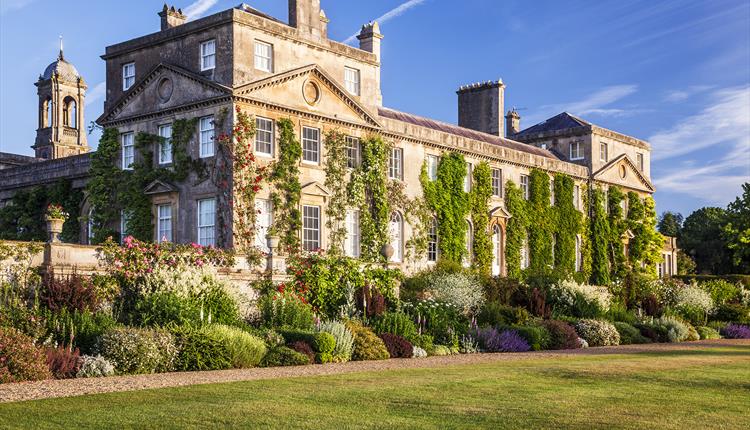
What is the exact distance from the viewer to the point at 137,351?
53.4 feet

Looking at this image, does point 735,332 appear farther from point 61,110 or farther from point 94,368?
point 61,110

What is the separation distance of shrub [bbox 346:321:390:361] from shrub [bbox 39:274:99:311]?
219 inches

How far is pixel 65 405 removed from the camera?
453 inches

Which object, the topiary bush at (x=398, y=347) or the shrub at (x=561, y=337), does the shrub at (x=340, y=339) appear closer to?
the topiary bush at (x=398, y=347)

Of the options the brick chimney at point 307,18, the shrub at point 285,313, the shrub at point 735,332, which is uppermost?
the brick chimney at point 307,18

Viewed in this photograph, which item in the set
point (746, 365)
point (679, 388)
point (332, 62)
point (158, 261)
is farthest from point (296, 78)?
point (679, 388)

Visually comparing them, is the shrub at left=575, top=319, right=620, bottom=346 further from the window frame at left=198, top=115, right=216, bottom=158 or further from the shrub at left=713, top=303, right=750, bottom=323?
the window frame at left=198, top=115, right=216, bottom=158

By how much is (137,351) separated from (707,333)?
21818 mm

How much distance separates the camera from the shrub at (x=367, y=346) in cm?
2027

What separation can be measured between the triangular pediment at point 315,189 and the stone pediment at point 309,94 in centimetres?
256

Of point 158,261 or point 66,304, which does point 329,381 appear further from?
point 158,261

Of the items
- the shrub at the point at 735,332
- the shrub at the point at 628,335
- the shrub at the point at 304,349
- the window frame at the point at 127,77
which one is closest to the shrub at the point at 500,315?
the shrub at the point at 628,335

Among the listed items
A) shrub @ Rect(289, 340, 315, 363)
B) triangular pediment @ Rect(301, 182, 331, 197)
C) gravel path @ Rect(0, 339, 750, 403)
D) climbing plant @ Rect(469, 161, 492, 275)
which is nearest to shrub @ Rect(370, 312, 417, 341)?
gravel path @ Rect(0, 339, 750, 403)

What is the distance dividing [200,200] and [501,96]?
22.9m
